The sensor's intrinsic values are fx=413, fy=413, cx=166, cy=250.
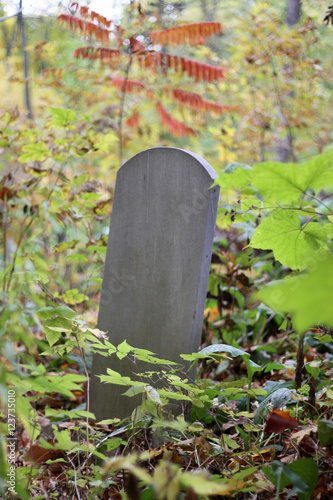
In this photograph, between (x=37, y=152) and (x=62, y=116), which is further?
(x=37, y=152)

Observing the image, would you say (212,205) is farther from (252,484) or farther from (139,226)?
(252,484)

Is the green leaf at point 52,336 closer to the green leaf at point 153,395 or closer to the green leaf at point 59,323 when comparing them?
the green leaf at point 59,323

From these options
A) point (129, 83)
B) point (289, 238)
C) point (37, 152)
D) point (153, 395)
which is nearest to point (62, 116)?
point (37, 152)

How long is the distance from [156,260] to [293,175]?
103 centimetres

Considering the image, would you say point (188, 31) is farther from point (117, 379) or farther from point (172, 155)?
point (117, 379)

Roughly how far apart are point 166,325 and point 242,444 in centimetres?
61

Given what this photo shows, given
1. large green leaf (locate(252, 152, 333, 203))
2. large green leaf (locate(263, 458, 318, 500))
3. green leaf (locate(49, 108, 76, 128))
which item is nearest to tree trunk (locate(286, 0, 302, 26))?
green leaf (locate(49, 108, 76, 128))

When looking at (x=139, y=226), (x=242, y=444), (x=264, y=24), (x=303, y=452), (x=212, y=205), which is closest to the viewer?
(x=303, y=452)

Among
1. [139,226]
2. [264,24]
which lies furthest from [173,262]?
[264,24]

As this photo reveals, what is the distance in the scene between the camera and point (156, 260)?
76.2 inches

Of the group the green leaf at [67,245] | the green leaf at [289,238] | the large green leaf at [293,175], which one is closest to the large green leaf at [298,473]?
the green leaf at [289,238]

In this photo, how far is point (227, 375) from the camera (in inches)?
87.7

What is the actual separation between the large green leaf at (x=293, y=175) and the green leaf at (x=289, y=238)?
0.63 feet

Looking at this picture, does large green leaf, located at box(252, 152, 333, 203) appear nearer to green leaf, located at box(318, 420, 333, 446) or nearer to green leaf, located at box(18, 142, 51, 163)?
green leaf, located at box(318, 420, 333, 446)
